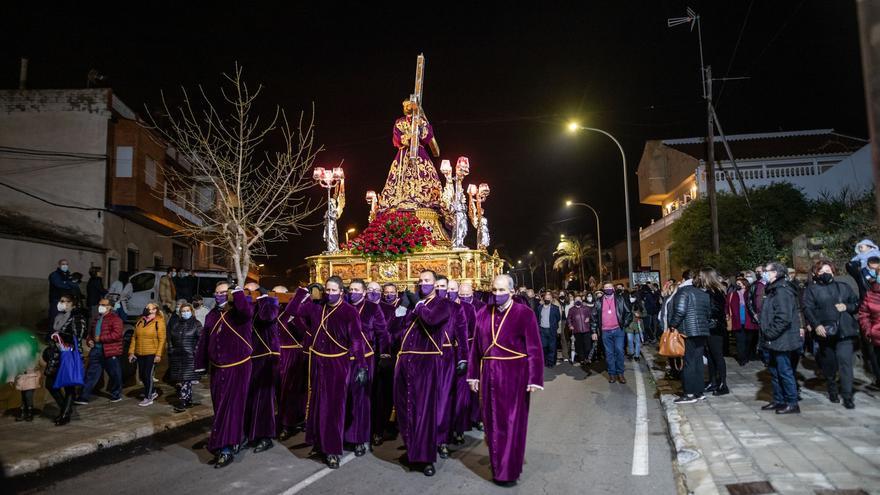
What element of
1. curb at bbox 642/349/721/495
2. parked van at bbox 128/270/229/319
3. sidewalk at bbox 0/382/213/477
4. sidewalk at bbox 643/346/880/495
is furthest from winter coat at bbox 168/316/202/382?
sidewalk at bbox 643/346/880/495

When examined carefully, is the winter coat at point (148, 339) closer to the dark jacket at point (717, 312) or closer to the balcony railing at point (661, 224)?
the dark jacket at point (717, 312)

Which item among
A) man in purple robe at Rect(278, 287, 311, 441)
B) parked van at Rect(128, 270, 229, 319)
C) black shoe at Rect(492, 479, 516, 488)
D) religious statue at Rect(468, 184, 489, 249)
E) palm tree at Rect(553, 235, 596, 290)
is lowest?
black shoe at Rect(492, 479, 516, 488)

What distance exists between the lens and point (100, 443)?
7.57 metres

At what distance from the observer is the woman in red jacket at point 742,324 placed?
12.1 meters

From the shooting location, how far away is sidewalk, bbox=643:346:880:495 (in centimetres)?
471

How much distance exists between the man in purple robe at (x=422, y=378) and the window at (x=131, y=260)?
820 inches

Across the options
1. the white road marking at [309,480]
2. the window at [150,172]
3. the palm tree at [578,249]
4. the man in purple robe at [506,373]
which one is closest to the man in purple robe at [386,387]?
the white road marking at [309,480]

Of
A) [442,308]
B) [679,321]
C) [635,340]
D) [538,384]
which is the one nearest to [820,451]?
[538,384]

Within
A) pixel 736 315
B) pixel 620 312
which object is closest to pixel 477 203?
pixel 620 312

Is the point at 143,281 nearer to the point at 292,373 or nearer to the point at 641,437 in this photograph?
the point at 292,373

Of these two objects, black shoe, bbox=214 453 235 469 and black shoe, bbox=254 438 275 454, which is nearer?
black shoe, bbox=214 453 235 469

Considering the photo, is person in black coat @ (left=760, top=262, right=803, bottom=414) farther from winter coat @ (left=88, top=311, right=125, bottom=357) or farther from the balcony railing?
the balcony railing

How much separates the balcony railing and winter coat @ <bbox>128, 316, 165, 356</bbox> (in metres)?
27.8

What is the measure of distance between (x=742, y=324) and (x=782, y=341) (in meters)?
5.07
